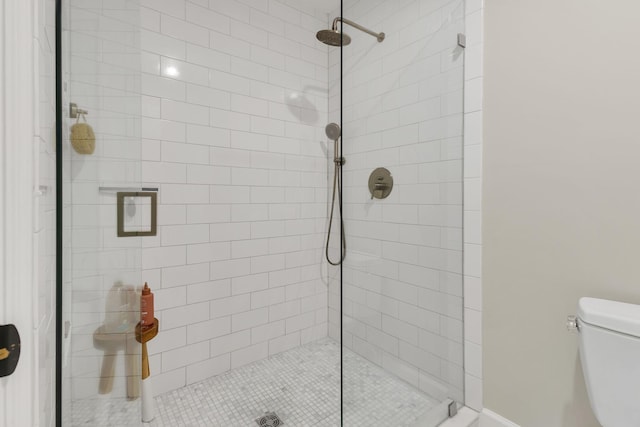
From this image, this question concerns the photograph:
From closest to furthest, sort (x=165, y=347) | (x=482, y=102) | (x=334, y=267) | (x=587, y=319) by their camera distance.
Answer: (x=587, y=319)
(x=482, y=102)
(x=165, y=347)
(x=334, y=267)

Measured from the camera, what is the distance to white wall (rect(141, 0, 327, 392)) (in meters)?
1.76

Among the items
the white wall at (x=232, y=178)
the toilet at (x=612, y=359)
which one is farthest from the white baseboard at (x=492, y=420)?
the white wall at (x=232, y=178)

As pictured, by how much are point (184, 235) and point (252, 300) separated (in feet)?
2.03

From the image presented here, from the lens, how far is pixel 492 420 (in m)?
1.40

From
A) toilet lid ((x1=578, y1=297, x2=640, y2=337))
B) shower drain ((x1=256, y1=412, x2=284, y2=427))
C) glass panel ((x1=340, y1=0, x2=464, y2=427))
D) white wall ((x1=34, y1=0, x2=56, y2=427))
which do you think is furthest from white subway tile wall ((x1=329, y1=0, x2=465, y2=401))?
white wall ((x1=34, y1=0, x2=56, y2=427))

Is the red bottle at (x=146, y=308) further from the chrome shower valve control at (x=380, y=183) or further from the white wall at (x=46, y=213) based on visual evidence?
the chrome shower valve control at (x=380, y=183)

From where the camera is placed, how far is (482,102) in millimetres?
1424

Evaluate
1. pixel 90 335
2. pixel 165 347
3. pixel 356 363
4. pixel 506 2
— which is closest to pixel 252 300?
pixel 165 347

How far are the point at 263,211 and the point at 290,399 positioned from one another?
1.13 meters

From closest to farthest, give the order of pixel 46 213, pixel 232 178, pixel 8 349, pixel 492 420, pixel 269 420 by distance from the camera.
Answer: pixel 8 349, pixel 46 213, pixel 492 420, pixel 269 420, pixel 232 178

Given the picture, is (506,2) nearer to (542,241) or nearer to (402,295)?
(542,241)

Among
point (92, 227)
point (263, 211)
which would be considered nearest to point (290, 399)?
point (263, 211)

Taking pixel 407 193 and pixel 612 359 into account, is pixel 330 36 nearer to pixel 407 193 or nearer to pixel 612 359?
pixel 407 193

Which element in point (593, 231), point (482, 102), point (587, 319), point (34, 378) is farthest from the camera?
point (482, 102)
